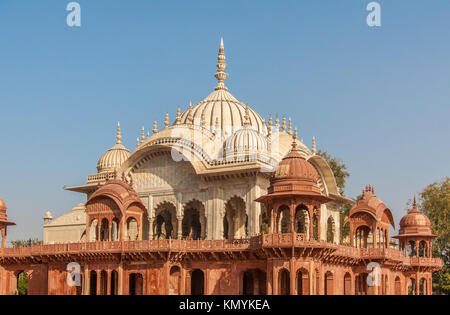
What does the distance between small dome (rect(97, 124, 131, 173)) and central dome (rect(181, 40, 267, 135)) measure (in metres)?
3.77

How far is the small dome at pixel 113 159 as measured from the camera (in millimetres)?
41250

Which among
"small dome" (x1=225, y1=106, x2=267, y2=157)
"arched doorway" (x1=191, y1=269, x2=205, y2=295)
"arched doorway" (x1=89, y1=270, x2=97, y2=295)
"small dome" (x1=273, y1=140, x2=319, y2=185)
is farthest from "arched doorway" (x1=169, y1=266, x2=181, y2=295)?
"small dome" (x1=273, y1=140, x2=319, y2=185)

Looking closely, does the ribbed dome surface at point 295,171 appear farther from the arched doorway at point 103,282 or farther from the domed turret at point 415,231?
the domed turret at point 415,231

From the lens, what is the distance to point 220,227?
35906 mm

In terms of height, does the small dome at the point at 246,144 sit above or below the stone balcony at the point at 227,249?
above

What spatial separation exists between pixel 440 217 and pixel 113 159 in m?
21.0

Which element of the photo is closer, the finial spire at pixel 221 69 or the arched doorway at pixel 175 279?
the arched doorway at pixel 175 279

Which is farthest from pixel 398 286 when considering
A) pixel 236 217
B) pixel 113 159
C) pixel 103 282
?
pixel 113 159

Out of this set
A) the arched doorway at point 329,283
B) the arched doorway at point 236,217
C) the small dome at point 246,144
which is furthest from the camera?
the arched doorway at point 236,217

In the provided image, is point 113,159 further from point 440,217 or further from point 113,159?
point 440,217

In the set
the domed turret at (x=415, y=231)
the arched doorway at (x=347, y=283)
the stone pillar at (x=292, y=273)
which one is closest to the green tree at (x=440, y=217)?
the domed turret at (x=415, y=231)

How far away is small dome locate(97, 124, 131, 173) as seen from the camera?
41.2 meters

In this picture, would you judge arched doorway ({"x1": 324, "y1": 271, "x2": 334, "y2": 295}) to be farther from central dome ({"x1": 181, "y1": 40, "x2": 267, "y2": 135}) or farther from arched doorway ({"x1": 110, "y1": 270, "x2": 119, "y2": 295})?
A: central dome ({"x1": 181, "y1": 40, "x2": 267, "y2": 135})

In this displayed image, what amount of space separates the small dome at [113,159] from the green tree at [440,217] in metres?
19.6
